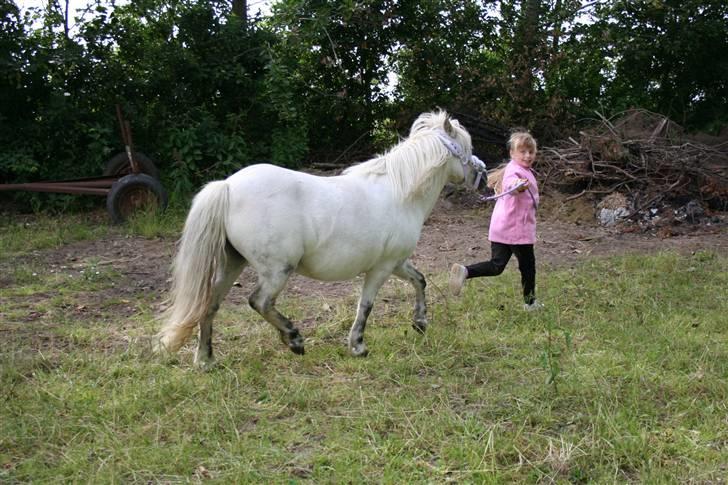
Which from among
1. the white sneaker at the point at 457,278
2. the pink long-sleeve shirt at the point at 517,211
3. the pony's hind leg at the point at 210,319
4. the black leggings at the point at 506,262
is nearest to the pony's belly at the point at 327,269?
the pony's hind leg at the point at 210,319

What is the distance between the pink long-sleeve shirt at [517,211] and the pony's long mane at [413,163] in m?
0.80

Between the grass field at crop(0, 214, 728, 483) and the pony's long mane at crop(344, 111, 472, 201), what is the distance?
3.46 feet

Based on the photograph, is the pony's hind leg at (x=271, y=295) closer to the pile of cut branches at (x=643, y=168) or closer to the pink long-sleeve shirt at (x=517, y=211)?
the pink long-sleeve shirt at (x=517, y=211)

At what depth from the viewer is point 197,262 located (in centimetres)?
395

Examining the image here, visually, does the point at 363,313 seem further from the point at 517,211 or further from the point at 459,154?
the point at 517,211

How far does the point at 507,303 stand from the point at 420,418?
2397mm

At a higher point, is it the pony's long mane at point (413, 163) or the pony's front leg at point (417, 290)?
the pony's long mane at point (413, 163)

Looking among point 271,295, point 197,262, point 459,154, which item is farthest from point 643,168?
point 197,262

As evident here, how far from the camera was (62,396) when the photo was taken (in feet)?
11.8

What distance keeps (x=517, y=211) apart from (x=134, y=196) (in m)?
5.42

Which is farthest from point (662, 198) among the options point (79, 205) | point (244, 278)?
point (79, 205)

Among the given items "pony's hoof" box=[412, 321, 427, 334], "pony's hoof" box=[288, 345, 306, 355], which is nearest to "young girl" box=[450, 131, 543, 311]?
"pony's hoof" box=[412, 321, 427, 334]

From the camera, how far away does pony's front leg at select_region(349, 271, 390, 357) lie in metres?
4.39

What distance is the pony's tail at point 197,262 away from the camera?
12.8 feet
